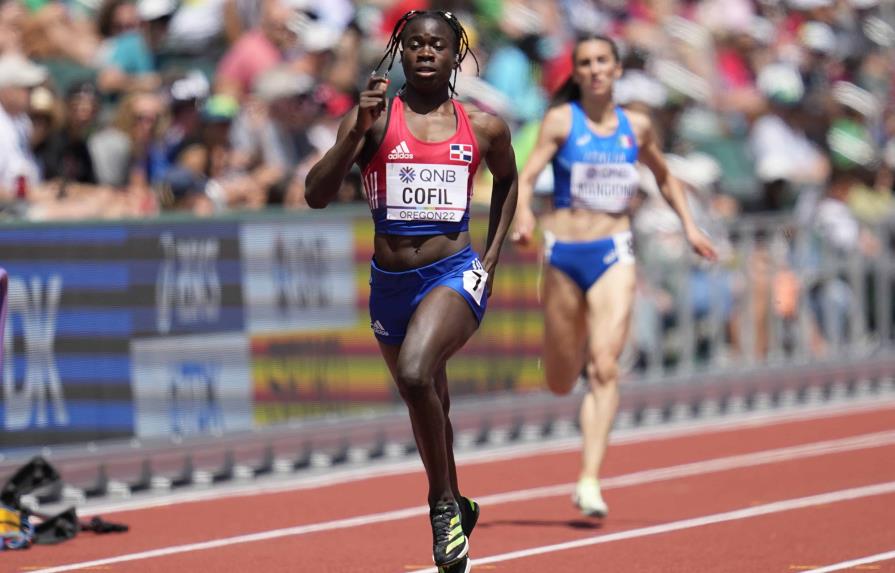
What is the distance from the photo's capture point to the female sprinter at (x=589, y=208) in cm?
1080

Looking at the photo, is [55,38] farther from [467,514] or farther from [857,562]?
[857,562]

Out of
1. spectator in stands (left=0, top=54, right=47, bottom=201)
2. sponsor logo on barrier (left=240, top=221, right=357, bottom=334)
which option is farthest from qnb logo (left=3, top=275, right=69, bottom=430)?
sponsor logo on barrier (left=240, top=221, right=357, bottom=334)

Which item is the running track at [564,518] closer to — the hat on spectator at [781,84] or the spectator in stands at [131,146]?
the spectator in stands at [131,146]

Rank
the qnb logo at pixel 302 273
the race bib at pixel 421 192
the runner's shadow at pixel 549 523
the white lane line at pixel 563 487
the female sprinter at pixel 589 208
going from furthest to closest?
the qnb logo at pixel 302 273 → the female sprinter at pixel 589 208 → the runner's shadow at pixel 549 523 → the white lane line at pixel 563 487 → the race bib at pixel 421 192

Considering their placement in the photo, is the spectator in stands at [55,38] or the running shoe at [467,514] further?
the spectator in stands at [55,38]

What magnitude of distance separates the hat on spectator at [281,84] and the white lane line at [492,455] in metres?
3.51

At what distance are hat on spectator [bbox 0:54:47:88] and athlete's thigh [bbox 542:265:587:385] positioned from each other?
438 centimetres

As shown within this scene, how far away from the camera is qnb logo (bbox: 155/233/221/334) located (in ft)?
38.4

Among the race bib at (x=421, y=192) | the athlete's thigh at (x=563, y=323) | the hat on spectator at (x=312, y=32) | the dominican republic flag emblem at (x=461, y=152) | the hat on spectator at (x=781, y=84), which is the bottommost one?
the athlete's thigh at (x=563, y=323)

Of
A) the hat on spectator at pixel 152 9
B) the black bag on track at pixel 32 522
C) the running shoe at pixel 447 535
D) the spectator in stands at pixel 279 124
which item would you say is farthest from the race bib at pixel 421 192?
the hat on spectator at pixel 152 9

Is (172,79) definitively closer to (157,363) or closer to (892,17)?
(157,363)

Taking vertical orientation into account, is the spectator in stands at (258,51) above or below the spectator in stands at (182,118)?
above

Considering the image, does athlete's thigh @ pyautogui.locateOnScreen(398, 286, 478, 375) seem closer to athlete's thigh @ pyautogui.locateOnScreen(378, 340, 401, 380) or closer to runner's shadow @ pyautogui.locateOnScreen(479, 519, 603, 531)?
athlete's thigh @ pyautogui.locateOnScreen(378, 340, 401, 380)

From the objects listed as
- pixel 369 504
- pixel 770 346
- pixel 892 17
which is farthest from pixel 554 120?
pixel 892 17
